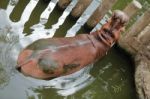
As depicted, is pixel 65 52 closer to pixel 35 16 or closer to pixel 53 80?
pixel 53 80

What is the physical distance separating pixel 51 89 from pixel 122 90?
136 cm

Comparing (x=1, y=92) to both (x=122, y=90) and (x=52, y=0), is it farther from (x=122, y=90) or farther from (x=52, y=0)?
(x=52, y=0)

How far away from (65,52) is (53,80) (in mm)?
516

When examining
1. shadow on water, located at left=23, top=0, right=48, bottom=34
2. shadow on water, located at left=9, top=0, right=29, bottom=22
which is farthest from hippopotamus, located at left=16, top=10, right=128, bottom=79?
shadow on water, located at left=9, top=0, right=29, bottom=22

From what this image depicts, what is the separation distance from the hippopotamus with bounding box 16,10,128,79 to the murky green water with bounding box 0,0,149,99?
172 mm

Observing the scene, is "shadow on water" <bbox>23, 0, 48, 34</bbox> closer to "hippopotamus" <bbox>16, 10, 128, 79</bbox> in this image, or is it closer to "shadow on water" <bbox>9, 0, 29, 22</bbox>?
A: "shadow on water" <bbox>9, 0, 29, 22</bbox>

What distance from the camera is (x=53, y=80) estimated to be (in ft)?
19.8

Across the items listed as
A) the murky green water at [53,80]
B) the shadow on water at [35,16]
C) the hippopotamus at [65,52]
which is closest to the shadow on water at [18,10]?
the murky green water at [53,80]

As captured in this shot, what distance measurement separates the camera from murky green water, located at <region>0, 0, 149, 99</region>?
5.82m

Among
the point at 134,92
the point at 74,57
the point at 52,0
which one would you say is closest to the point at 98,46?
the point at 74,57

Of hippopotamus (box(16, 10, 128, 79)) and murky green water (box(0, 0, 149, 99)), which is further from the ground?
hippopotamus (box(16, 10, 128, 79))

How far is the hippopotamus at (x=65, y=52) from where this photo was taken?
5668mm

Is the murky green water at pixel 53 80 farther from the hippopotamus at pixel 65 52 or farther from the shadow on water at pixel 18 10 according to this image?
the hippopotamus at pixel 65 52

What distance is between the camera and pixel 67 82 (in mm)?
6098
